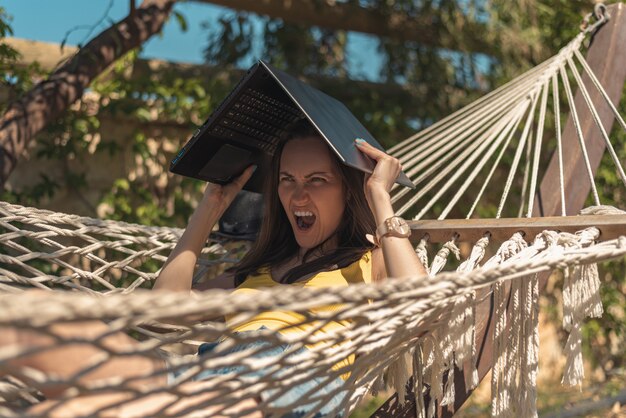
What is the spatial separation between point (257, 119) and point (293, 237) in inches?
10.8

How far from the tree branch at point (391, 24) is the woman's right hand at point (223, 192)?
1858mm

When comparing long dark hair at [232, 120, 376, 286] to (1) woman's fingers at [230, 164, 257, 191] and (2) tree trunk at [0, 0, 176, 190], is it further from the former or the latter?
(2) tree trunk at [0, 0, 176, 190]

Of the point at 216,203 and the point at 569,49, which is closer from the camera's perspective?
the point at 216,203

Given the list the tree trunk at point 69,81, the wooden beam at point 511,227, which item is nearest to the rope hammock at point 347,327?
the wooden beam at point 511,227

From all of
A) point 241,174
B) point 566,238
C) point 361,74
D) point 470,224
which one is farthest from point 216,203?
point 361,74

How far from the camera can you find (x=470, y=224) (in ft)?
5.83

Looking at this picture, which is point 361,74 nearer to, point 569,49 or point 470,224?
point 569,49

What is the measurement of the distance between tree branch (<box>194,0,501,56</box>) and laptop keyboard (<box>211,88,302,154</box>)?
1892 mm

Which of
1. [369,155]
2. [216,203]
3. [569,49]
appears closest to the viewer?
[369,155]

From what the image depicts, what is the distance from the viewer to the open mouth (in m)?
1.81

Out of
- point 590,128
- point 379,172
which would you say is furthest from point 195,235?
point 590,128

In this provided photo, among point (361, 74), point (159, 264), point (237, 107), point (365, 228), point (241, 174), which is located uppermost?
point (361, 74)

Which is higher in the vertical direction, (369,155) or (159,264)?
(369,155)

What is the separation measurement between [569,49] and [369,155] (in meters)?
0.98
